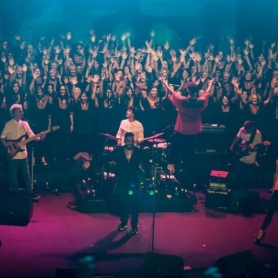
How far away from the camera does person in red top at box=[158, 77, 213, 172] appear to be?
11125 mm

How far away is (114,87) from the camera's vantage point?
12656 mm

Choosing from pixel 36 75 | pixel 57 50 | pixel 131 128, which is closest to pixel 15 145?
pixel 131 128

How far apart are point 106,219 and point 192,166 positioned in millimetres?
3203

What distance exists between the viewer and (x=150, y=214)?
10.1 meters

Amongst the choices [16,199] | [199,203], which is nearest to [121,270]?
[16,199]

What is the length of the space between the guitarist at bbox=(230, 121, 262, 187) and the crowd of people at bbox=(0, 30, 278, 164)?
1.08 metres

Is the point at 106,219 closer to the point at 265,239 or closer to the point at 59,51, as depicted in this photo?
the point at 265,239

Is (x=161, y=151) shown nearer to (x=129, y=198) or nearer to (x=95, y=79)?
(x=129, y=198)

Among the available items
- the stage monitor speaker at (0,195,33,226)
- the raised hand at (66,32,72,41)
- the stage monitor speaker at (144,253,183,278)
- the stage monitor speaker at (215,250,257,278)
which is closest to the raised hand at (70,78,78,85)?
the raised hand at (66,32,72,41)

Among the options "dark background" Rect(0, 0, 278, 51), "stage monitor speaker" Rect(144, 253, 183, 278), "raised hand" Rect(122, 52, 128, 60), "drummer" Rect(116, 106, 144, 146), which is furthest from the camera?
"dark background" Rect(0, 0, 278, 51)

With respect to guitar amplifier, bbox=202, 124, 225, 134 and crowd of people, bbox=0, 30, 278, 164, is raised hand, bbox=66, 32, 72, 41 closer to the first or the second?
crowd of people, bbox=0, 30, 278, 164

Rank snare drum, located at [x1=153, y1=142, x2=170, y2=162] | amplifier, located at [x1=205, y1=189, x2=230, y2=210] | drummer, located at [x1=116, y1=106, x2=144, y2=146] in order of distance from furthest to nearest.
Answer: drummer, located at [x1=116, y1=106, x2=144, y2=146]
snare drum, located at [x1=153, y1=142, x2=170, y2=162]
amplifier, located at [x1=205, y1=189, x2=230, y2=210]

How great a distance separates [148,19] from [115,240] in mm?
8600

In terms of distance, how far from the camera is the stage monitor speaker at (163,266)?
21.2ft
